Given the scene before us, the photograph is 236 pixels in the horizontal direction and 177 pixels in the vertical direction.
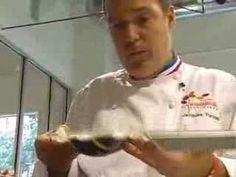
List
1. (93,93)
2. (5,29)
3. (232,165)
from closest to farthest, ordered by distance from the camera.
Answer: (232,165), (93,93), (5,29)

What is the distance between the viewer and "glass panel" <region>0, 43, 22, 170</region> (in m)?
2.35

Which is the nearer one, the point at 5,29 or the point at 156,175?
the point at 156,175

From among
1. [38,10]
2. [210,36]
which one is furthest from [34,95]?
[210,36]

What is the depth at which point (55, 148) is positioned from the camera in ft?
1.78

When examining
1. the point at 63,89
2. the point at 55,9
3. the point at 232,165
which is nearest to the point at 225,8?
the point at 55,9

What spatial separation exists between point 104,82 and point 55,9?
58.7 inches

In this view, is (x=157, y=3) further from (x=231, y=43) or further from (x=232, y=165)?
(x=231, y=43)

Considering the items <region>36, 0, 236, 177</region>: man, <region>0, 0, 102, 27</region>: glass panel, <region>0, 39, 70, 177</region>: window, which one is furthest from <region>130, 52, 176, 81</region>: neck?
<region>0, 39, 70, 177</region>: window

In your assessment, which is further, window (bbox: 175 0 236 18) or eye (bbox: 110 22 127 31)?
window (bbox: 175 0 236 18)

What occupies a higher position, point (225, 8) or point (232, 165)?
point (225, 8)

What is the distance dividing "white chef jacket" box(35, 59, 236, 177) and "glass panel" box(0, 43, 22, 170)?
5.30 feet

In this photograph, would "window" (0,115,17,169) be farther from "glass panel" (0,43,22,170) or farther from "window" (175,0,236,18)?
"window" (175,0,236,18)

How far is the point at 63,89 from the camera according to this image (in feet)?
8.38

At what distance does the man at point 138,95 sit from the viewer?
589mm
